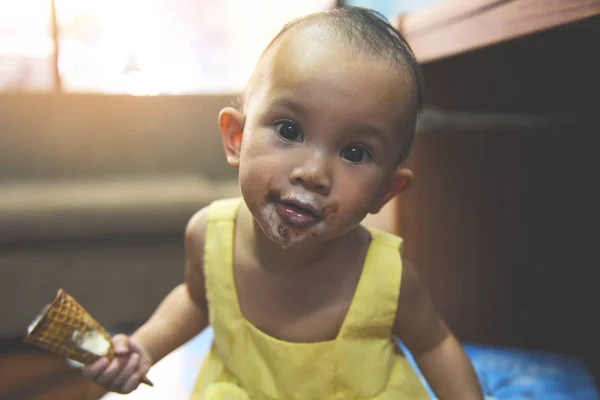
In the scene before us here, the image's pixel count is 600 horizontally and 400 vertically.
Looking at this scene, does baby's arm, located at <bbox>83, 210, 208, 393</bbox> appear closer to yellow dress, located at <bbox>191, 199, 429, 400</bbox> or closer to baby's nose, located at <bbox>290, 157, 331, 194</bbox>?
yellow dress, located at <bbox>191, 199, 429, 400</bbox>

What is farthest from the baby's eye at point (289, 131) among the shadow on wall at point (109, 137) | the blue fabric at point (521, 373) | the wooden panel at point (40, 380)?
the shadow on wall at point (109, 137)

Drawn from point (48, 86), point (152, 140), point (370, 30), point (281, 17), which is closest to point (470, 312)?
point (370, 30)

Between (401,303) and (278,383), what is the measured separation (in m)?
0.18

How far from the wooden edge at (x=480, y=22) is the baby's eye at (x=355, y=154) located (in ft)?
0.83

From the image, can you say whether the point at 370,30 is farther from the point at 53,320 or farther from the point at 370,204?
the point at 53,320

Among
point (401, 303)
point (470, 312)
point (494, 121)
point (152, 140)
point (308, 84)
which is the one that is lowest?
point (470, 312)

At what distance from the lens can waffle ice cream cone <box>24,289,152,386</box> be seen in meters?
0.55

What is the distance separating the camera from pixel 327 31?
21.9 inches

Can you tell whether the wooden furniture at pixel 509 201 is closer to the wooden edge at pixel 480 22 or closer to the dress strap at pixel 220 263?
the wooden edge at pixel 480 22

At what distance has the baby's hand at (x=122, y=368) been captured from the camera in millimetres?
611

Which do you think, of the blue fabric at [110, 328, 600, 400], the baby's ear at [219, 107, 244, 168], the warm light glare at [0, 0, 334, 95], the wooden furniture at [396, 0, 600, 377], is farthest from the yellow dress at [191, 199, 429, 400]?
the warm light glare at [0, 0, 334, 95]

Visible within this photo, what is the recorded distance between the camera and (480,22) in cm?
73

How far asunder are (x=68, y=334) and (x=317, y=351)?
0.28 meters

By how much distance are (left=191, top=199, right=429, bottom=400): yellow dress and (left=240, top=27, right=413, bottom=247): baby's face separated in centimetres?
13
